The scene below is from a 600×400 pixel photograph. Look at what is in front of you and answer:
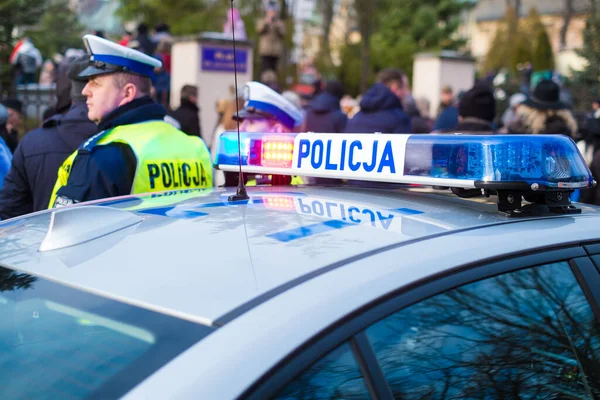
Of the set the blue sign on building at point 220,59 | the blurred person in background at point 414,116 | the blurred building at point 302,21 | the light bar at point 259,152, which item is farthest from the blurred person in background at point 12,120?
the blurred building at point 302,21

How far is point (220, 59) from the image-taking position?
1376 cm

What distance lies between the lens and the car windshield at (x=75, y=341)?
55.9 inches

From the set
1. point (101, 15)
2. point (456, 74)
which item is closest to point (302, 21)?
point (101, 15)

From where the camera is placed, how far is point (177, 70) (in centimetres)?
1402

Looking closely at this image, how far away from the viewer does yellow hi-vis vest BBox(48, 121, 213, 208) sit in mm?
3428

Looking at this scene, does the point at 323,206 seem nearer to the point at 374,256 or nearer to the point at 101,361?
the point at 374,256

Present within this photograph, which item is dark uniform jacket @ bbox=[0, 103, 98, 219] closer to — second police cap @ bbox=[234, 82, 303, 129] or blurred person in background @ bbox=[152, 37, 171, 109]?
second police cap @ bbox=[234, 82, 303, 129]

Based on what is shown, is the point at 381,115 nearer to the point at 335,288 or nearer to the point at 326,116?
the point at 326,116

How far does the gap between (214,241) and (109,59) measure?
6.91ft

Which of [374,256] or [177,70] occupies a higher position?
[177,70]

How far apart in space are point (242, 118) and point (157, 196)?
7.73 feet

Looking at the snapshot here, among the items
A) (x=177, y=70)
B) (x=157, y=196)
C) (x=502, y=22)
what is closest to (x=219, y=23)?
(x=177, y=70)

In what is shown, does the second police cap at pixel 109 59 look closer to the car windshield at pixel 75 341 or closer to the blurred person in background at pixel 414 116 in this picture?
the car windshield at pixel 75 341

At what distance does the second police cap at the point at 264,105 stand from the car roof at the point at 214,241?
2352 millimetres
